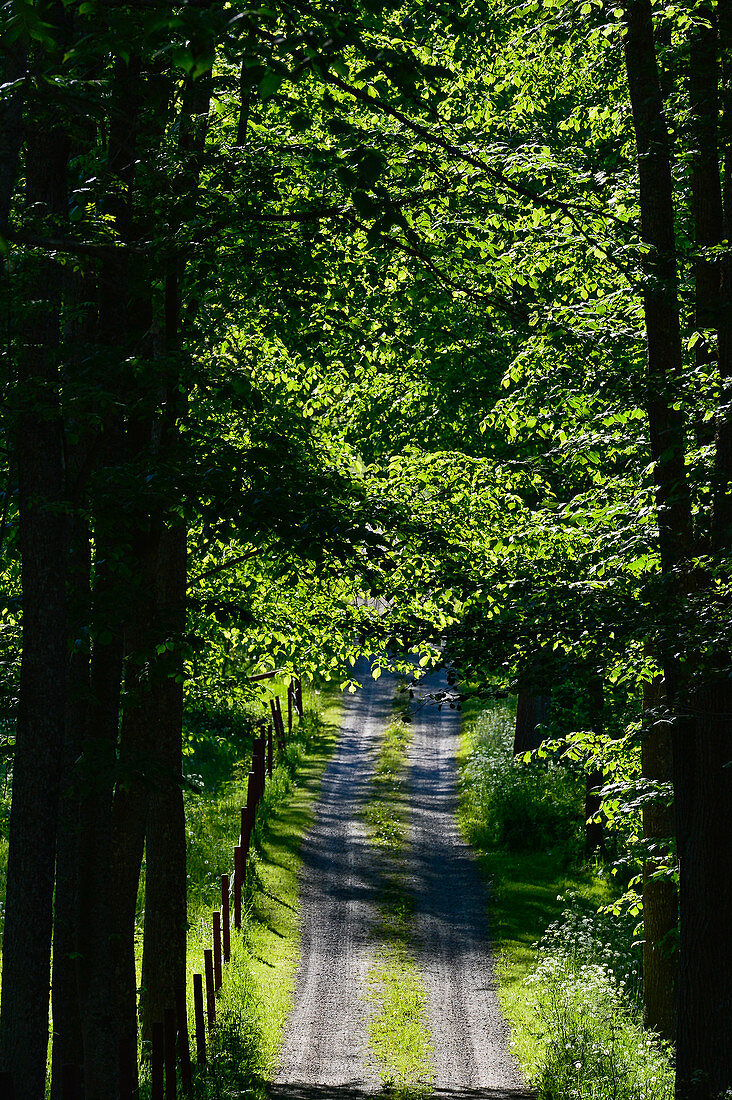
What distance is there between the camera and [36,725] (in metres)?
7.27

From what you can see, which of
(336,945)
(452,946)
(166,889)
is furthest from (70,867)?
(452,946)

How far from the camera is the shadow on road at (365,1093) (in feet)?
38.2

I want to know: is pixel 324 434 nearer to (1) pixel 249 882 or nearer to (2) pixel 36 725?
(2) pixel 36 725

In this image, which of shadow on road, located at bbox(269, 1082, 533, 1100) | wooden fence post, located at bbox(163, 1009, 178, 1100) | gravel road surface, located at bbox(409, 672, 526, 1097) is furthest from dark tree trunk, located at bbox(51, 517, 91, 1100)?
shadow on road, located at bbox(269, 1082, 533, 1100)

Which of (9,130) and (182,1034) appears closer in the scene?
(9,130)

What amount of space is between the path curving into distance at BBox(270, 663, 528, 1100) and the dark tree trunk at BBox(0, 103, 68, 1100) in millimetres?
2696

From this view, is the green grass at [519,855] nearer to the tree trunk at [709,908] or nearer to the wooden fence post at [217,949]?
the wooden fence post at [217,949]

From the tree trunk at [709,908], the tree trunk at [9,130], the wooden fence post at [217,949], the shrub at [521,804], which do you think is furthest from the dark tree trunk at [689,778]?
the shrub at [521,804]

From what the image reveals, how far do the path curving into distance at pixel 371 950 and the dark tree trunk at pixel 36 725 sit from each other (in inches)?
106

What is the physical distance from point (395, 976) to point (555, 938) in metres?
2.48

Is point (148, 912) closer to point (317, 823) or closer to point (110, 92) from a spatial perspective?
point (110, 92)

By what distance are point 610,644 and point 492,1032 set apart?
8.26 metres

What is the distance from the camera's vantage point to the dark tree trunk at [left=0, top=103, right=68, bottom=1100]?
7031 millimetres

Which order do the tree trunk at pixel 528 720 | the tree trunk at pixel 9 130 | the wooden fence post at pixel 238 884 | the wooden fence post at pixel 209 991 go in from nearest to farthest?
the tree trunk at pixel 9 130 → the wooden fence post at pixel 209 991 → the wooden fence post at pixel 238 884 → the tree trunk at pixel 528 720
